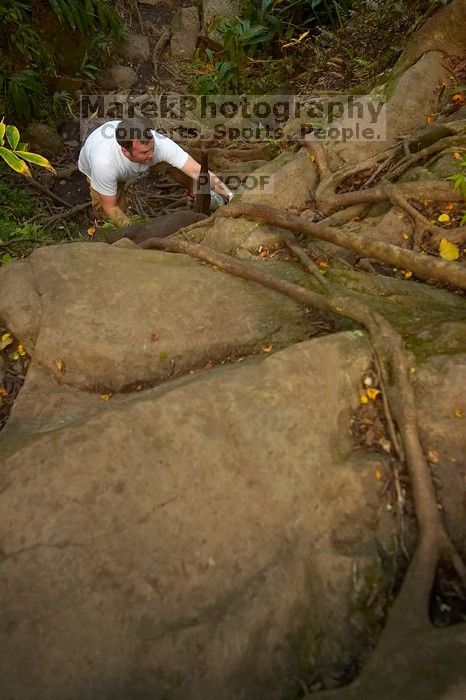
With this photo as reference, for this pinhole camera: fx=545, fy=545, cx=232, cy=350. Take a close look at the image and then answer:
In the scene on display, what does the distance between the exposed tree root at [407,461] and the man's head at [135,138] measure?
7.75 feet

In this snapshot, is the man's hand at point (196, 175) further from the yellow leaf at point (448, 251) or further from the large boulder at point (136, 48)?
the large boulder at point (136, 48)

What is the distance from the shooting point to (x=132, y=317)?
3.02 metres

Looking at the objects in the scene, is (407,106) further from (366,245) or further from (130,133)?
(130,133)

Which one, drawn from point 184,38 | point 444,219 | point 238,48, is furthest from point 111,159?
point 184,38

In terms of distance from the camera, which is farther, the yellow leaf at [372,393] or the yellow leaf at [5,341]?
the yellow leaf at [5,341]

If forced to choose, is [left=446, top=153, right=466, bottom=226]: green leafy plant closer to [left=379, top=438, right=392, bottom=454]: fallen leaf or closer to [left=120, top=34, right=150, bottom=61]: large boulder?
[left=379, top=438, right=392, bottom=454]: fallen leaf

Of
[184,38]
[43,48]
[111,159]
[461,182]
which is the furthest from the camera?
[184,38]

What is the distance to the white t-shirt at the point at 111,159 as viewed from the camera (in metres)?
5.31

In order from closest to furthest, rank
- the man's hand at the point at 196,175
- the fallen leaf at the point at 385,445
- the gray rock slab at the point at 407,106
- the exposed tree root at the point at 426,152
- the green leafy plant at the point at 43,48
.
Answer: the fallen leaf at the point at 385,445 < the exposed tree root at the point at 426,152 < the gray rock slab at the point at 407,106 < the man's hand at the point at 196,175 < the green leafy plant at the point at 43,48

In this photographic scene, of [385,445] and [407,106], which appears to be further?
[407,106]

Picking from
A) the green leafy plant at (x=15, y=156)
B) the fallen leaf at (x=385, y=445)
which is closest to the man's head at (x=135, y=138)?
the green leafy plant at (x=15, y=156)

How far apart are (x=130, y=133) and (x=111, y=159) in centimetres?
45

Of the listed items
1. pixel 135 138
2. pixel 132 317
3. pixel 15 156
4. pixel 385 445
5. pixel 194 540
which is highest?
pixel 15 156

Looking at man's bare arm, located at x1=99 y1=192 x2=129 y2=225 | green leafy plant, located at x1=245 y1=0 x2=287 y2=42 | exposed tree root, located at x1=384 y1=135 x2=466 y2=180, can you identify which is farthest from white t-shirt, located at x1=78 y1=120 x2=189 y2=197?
green leafy plant, located at x1=245 y1=0 x2=287 y2=42
